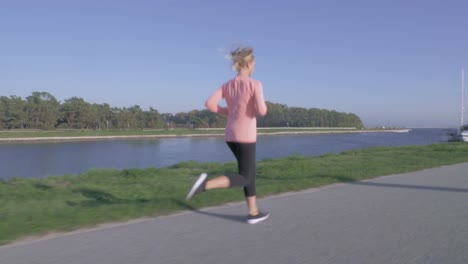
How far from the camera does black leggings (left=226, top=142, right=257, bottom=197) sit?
4301 millimetres

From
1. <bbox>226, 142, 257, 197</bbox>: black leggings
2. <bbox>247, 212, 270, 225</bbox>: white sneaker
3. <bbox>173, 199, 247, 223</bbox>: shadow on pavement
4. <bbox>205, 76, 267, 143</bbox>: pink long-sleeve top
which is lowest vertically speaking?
<bbox>173, 199, 247, 223</bbox>: shadow on pavement

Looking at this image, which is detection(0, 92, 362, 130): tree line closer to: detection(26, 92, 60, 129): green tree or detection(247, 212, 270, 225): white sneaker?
detection(26, 92, 60, 129): green tree

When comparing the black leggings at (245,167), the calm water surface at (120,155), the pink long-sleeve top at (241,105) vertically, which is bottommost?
the calm water surface at (120,155)

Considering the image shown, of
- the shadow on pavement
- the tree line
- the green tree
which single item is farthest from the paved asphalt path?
the green tree

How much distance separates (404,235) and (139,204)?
3.19 metres

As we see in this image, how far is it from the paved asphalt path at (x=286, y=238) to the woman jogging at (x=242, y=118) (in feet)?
1.39

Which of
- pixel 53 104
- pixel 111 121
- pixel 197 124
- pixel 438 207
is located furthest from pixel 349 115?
pixel 438 207

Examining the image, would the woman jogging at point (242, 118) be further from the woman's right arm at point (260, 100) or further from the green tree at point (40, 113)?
the green tree at point (40, 113)

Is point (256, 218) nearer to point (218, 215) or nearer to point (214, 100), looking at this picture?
point (218, 215)

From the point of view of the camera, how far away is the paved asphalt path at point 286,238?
320 centimetres

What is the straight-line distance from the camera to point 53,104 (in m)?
80.1

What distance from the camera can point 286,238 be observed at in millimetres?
3756

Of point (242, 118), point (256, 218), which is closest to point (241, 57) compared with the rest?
point (242, 118)

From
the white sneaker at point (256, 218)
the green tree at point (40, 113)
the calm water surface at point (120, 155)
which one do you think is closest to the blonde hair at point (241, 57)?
the white sneaker at point (256, 218)
